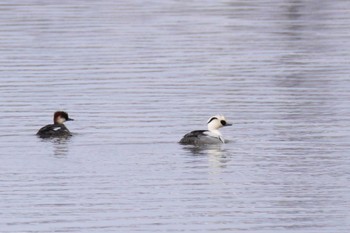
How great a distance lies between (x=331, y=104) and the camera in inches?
1067

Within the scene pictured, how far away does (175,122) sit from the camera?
25.3 m

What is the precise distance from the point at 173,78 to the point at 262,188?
11319 millimetres

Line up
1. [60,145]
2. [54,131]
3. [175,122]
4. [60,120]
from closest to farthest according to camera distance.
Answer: [60,145], [54,131], [60,120], [175,122]

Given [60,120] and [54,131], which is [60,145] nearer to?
[54,131]

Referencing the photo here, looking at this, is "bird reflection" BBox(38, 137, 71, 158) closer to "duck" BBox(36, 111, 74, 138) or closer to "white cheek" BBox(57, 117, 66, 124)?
"duck" BBox(36, 111, 74, 138)

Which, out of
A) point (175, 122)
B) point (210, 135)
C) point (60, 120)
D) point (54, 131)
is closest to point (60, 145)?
point (54, 131)

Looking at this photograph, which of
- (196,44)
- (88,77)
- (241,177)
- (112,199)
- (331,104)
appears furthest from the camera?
(196,44)

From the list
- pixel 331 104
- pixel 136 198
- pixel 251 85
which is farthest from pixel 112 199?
pixel 251 85

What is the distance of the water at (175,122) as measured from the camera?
1833 cm

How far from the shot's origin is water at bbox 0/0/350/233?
1833cm

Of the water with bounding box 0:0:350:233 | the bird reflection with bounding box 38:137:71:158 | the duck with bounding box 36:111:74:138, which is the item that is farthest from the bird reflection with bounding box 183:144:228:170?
the duck with bounding box 36:111:74:138

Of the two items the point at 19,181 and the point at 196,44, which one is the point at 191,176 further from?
the point at 196,44

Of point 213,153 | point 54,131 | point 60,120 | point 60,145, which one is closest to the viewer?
point 213,153

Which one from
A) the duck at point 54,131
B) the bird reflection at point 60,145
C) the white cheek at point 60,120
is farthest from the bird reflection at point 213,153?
the white cheek at point 60,120
